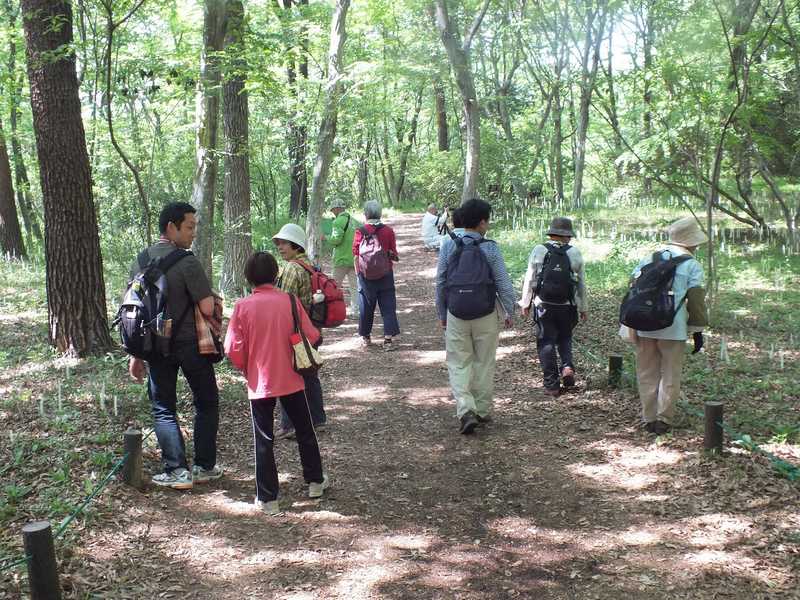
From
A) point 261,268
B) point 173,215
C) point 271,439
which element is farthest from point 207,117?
point 271,439

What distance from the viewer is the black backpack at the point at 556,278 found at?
695 centimetres

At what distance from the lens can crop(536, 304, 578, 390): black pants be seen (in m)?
7.14

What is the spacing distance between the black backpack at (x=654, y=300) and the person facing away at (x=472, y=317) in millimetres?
1067

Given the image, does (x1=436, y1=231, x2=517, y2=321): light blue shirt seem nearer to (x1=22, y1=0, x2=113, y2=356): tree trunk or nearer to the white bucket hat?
the white bucket hat

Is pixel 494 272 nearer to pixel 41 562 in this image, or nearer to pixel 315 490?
pixel 315 490

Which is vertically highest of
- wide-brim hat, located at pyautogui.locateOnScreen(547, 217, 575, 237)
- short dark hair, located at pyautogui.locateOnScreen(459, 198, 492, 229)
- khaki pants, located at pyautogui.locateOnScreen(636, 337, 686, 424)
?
short dark hair, located at pyautogui.locateOnScreen(459, 198, 492, 229)

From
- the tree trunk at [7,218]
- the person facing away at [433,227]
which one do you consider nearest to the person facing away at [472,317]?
the person facing away at [433,227]

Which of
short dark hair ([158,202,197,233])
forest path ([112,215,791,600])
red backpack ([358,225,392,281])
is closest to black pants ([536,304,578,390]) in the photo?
forest path ([112,215,791,600])

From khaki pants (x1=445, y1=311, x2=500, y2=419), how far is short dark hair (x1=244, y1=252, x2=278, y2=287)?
2218mm

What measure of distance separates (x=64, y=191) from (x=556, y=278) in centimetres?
549

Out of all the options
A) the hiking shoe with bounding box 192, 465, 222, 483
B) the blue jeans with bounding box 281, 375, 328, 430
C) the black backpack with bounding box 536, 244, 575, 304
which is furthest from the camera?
the black backpack with bounding box 536, 244, 575, 304

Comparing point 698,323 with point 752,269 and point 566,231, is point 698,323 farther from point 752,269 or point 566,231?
point 752,269

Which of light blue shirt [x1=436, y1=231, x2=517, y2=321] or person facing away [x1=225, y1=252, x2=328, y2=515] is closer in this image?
person facing away [x1=225, y1=252, x2=328, y2=515]

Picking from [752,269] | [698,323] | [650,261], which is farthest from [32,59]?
[752,269]
